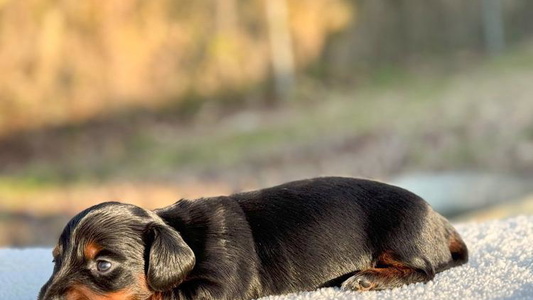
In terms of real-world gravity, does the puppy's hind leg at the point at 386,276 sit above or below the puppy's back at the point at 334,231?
below

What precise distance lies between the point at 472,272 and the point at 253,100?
34.3 feet

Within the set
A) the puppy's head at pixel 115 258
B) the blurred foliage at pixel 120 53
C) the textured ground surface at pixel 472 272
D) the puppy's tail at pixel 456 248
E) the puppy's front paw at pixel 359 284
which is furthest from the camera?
the blurred foliage at pixel 120 53

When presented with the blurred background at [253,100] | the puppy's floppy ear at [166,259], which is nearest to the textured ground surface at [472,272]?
the puppy's floppy ear at [166,259]

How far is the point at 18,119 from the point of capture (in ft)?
38.4

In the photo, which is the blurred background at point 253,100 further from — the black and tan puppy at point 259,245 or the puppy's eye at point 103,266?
the puppy's eye at point 103,266

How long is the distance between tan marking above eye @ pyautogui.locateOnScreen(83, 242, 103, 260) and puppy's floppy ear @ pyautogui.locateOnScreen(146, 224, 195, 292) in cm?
16

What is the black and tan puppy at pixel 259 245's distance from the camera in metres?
2.29

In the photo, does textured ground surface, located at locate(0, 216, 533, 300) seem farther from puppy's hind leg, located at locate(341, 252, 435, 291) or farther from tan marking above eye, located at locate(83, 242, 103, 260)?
tan marking above eye, located at locate(83, 242, 103, 260)

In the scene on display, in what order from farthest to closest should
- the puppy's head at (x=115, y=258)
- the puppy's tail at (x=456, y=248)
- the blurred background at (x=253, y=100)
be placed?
1. the blurred background at (x=253, y=100)
2. the puppy's tail at (x=456, y=248)
3. the puppy's head at (x=115, y=258)

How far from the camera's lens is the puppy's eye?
226 cm

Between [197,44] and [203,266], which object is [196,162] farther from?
[203,266]

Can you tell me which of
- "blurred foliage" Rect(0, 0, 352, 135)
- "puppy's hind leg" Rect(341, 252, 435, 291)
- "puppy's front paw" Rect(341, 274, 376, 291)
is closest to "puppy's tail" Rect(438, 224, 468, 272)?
"puppy's hind leg" Rect(341, 252, 435, 291)

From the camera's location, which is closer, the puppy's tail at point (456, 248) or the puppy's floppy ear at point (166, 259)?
the puppy's floppy ear at point (166, 259)

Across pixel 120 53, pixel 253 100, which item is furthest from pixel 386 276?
pixel 253 100
